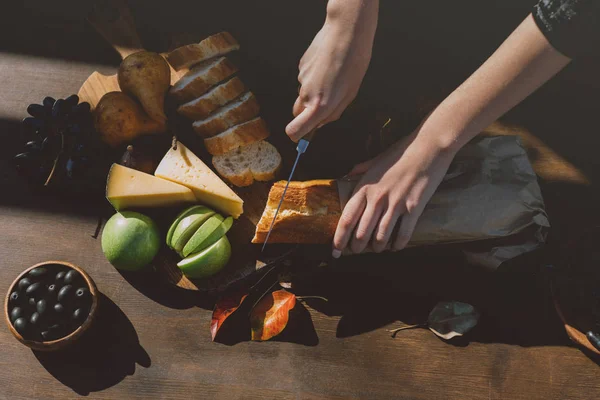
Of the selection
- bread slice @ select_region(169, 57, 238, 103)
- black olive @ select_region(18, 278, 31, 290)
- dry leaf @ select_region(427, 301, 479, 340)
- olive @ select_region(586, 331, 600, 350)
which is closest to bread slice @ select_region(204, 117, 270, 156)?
bread slice @ select_region(169, 57, 238, 103)

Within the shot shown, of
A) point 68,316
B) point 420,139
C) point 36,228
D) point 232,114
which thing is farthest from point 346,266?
point 36,228

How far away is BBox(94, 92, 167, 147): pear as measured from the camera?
1.66 m

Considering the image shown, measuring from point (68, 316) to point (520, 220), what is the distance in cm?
137

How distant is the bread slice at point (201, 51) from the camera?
5.65 feet

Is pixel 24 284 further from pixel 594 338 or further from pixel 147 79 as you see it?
pixel 594 338

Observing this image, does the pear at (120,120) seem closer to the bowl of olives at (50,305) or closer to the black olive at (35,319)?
the bowl of olives at (50,305)

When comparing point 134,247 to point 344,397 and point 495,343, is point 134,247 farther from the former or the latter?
point 495,343

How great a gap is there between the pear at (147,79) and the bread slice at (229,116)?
0.47 feet

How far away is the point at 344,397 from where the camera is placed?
5.11ft

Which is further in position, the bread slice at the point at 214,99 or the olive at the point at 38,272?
the bread slice at the point at 214,99

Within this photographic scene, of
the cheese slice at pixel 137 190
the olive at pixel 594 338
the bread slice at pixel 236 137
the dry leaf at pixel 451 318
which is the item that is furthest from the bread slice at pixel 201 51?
the olive at pixel 594 338

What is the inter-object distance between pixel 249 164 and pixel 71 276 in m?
0.63

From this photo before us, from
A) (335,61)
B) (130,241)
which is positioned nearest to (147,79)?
(130,241)

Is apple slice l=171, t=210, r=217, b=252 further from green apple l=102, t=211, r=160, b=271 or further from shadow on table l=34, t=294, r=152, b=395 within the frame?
shadow on table l=34, t=294, r=152, b=395
